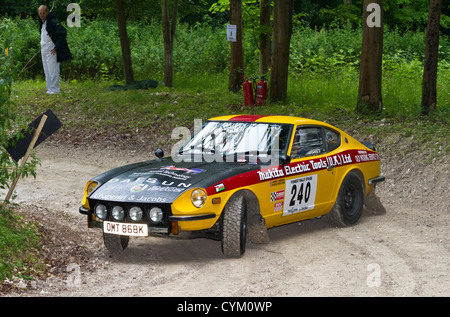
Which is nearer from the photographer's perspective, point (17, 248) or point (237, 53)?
point (17, 248)

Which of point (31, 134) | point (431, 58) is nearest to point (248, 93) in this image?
point (431, 58)

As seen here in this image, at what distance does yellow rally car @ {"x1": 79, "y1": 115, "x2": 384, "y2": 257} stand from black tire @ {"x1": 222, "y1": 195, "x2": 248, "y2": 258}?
0.01 metres

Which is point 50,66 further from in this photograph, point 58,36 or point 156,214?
point 156,214

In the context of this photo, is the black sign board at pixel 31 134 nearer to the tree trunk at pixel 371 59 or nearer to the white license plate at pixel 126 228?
the white license plate at pixel 126 228

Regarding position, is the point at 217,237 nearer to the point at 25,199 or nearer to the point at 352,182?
the point at 352,182

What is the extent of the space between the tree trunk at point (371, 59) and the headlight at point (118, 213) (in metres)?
8.88

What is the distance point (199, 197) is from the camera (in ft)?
24.1

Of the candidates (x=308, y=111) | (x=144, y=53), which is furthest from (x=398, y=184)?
(x=144, y=53)

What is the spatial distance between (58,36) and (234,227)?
12.3m

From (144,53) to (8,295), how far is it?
2042 cm

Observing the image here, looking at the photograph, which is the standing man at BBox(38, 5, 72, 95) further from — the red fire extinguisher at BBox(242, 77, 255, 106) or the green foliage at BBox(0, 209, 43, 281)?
the green foliage at BBox(0, 209, 43, 281)

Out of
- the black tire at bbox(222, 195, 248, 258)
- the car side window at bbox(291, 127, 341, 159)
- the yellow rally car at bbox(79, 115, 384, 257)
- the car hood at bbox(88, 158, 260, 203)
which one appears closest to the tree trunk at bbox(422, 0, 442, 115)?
the yellow rally car at bbox(79, 115, 384, 257)

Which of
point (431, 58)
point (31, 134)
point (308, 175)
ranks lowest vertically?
point (308, 175)

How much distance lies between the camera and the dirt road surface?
6.59 m
